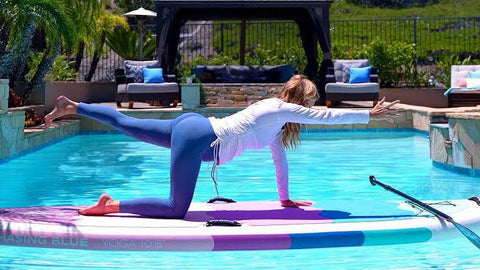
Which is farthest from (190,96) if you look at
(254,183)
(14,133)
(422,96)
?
(254,183)

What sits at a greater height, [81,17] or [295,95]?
[81,17]

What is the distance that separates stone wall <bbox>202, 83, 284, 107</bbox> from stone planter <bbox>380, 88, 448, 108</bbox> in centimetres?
320

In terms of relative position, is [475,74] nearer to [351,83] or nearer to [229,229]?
[351,83]

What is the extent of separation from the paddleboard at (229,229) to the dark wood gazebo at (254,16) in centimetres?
1255

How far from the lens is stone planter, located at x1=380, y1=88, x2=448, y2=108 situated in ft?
63.5

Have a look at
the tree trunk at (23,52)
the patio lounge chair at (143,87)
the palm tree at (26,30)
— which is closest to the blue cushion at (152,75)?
the patio lounge chair at (143,87)

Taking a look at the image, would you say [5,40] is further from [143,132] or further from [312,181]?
[143,132]

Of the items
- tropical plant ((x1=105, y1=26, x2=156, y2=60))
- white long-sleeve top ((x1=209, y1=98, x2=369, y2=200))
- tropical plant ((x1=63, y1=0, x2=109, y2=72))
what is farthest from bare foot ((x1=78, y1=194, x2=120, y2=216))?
tropical plant ((x1=105, y1=26, x2=156, y2=60))

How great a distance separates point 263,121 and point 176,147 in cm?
60

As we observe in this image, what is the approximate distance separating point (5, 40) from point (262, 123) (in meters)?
10.1

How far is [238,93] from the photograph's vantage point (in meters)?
17.6

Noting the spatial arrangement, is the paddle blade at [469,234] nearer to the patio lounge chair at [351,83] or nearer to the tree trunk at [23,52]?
the tree trunk at [23,52]

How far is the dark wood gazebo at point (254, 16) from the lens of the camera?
17.9 metres

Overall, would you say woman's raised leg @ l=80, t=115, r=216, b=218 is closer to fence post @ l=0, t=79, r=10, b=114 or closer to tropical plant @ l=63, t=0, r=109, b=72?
fence post @ l=0, t=79, r=10, b=114
